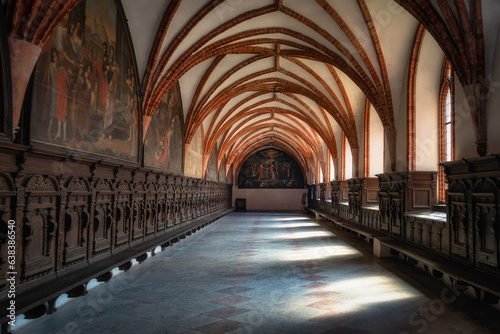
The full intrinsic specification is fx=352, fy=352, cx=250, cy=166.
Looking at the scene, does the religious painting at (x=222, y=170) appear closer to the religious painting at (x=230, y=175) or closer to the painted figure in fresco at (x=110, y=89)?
the religious painting at (x=230, y=175)

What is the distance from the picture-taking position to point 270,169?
35.8m

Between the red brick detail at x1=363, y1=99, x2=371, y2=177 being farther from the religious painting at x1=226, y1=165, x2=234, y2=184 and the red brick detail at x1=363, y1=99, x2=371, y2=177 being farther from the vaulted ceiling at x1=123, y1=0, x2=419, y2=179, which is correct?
the religious painting at x1=226, y1=165, x2=234, y2=184

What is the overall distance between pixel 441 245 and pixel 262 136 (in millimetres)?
24374

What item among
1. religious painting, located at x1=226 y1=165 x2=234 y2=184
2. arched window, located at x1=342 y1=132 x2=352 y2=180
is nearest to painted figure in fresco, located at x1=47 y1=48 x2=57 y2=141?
arched window, located at x1=342 y1=132 x2=352 y2=180

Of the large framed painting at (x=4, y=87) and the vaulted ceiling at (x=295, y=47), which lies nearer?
the large framed painting at (x=4, y=87)

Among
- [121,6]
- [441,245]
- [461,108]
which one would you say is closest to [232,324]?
[441,245]

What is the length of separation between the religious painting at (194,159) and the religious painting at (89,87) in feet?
20.8

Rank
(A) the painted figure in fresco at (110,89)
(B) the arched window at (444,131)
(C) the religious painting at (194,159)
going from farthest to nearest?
(C) the religious painting at (194,159) < (B) the arched window at (444,131) < (A) the painted figure in fresco at (110,89)

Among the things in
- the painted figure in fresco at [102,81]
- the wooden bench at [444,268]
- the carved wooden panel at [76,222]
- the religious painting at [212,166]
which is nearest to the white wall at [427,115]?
the wooden bench at [444,268]

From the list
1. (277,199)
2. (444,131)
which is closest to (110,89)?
(444,131)

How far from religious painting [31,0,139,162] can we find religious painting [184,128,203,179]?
249 inches

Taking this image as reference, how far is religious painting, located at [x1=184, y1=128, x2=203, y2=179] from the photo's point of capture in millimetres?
16250

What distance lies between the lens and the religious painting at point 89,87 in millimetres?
5715

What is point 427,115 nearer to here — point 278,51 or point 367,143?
point 367,143
